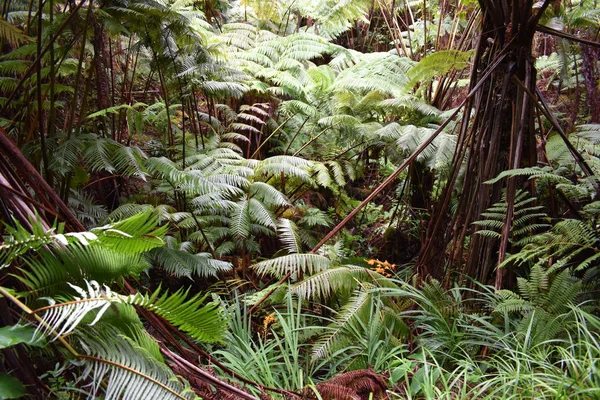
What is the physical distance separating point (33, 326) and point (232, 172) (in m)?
2.09

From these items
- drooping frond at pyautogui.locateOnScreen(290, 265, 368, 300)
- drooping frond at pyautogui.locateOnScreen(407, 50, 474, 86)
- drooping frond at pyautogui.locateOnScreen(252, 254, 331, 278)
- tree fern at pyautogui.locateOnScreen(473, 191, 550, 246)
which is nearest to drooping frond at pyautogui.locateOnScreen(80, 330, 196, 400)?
drooping frond at pyautogui.locateOnScreen(290, 265, 368, 300)

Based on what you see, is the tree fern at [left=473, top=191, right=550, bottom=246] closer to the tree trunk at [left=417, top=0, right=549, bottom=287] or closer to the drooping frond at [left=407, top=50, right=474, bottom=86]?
the tree trunk at [left=417, top=0, right=549, bottom=287]

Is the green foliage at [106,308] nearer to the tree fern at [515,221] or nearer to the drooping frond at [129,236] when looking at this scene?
the drooping frond at [129,236]

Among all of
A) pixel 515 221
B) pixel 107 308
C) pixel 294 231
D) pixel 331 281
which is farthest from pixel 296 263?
pixel 107 308

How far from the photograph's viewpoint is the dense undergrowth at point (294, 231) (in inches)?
47.6

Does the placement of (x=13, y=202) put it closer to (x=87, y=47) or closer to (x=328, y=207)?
(x=87, y=47)

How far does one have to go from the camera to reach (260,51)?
4.37 metres

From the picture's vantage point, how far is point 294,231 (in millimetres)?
2764

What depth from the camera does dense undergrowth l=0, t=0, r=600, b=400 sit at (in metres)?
1.21

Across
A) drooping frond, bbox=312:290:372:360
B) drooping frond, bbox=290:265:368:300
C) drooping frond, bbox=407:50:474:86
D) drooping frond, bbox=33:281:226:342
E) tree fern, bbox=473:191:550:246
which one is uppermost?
drooping frond, bbox=407:50:474:86

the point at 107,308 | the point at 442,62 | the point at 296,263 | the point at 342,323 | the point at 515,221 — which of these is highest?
the point at 442,62

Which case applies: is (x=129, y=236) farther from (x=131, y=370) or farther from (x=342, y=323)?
(x=342, y=323)

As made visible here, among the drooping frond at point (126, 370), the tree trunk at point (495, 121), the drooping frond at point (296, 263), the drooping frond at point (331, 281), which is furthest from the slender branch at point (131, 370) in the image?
the tree trunk at point (495, 121)

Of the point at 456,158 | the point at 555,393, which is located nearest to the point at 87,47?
the point at 456,158
